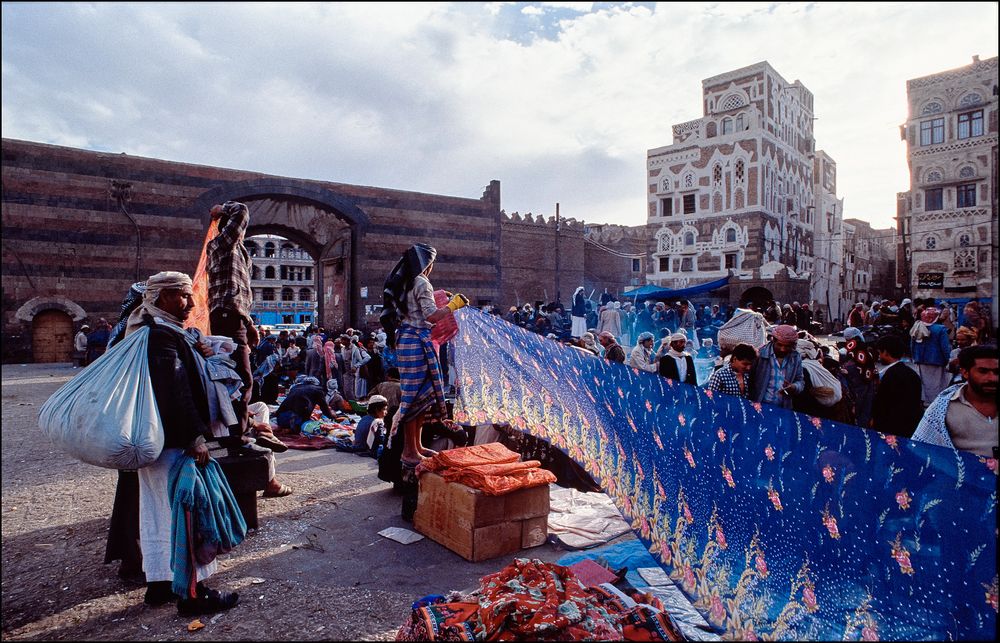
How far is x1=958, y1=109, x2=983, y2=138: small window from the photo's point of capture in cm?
3059

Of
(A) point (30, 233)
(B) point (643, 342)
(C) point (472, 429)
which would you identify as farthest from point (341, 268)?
(C) point (472, 429)

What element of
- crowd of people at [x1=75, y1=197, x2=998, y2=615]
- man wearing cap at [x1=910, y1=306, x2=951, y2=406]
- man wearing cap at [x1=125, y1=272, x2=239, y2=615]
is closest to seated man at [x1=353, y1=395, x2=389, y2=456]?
crowd of people at [x1=75, y1=197, x2=998, y2=615]

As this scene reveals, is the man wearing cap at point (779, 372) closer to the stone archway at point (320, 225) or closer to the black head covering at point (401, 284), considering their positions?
the black head covering at point (401, 284)

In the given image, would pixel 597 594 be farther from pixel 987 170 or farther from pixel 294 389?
pixel 987 170

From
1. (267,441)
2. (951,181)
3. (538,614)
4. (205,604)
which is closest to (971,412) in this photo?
(538,614)

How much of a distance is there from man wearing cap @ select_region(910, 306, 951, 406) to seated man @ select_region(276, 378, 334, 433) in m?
9.68

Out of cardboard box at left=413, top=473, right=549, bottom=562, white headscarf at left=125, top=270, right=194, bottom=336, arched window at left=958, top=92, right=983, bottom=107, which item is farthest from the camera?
arched window at left=958, top=92, right=983, bottom=107

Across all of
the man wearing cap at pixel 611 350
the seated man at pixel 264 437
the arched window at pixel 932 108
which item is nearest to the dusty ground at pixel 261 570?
the seated man at pixel 264 437

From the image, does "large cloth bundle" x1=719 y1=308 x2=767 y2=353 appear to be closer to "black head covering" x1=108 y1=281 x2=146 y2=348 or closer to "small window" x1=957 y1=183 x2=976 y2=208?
"black head covering" x1=108 y1=281 x2=146 y2=348

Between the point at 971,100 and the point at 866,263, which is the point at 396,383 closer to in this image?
the point at 971,100

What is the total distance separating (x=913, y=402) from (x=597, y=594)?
360 centimetres

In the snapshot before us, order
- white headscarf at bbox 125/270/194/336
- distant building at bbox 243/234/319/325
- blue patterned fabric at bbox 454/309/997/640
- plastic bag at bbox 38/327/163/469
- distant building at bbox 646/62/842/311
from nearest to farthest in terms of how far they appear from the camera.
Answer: blue patterned fabric at bbox 454/309/997/640, plastic bag at bbox 38/327/163/469, white headscarf at bbox 125/270/194/336, distant building at bbox 646/62/842/311, distant building at bbox 243/234/319/325

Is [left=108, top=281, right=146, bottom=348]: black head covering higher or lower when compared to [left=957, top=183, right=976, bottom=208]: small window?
lower

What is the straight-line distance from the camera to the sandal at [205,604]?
3271 millimetres
